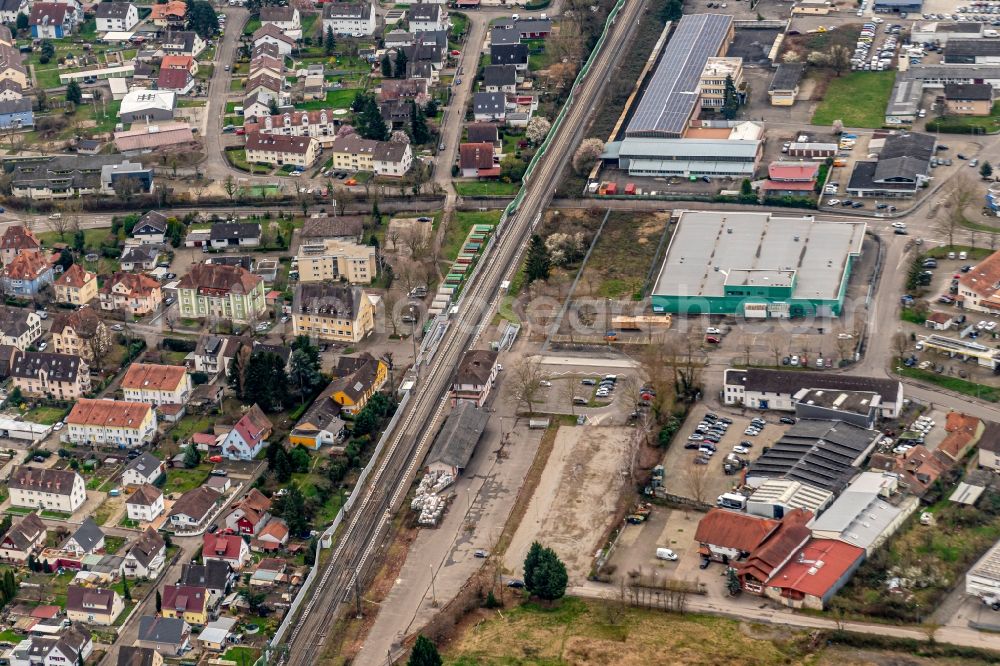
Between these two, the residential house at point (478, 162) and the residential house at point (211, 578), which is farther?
the residential house at point (478, 162)

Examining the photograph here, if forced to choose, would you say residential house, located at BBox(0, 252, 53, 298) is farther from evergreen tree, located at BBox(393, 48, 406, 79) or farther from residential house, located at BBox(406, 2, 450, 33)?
residential house, located at BBox(406, 2, 450, 33)

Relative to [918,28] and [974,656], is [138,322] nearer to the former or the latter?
[974,656]

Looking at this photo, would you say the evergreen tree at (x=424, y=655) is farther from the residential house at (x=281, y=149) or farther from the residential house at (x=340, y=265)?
the residential house at (x=281, y=149)

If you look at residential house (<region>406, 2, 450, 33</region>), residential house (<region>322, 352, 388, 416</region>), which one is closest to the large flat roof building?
residential house (<region>322, 352, 388, 416</region>)

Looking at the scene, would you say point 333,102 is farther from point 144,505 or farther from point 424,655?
point 424,655

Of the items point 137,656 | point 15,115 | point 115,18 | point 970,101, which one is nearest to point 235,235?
point 15,115

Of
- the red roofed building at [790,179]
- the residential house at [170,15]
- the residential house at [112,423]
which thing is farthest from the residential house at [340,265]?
the residential house at [170,15]
